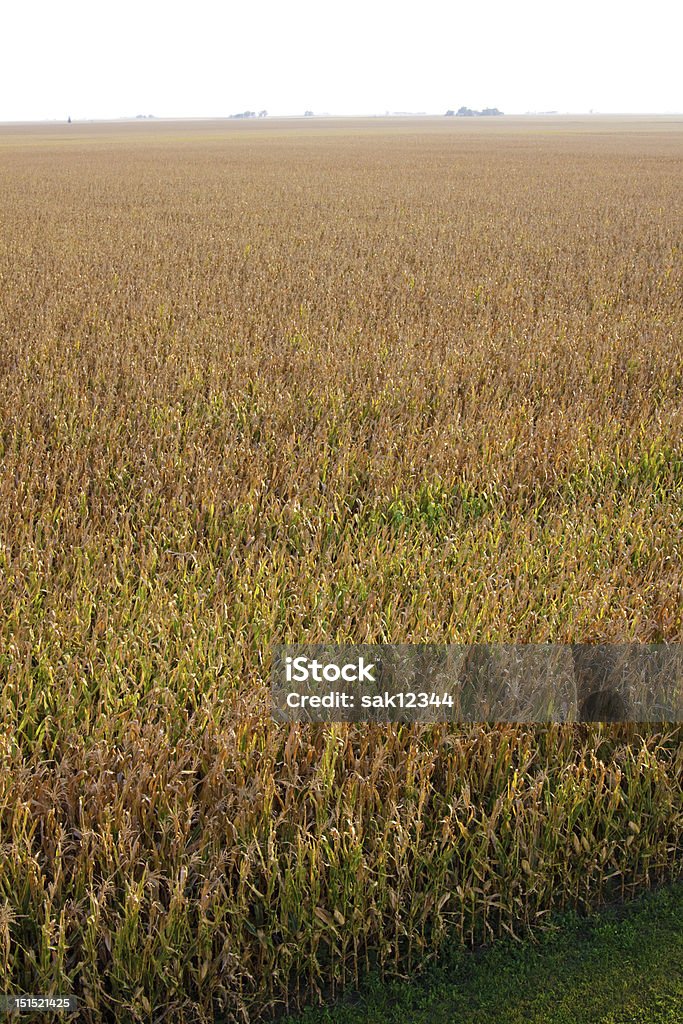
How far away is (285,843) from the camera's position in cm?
225

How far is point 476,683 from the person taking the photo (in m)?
2.77

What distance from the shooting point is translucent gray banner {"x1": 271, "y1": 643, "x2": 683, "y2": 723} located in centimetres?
263

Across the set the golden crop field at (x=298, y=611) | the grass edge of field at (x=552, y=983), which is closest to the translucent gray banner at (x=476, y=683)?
the golden crop field at (x=298, y=611)

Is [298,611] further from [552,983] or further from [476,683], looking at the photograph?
[552,983]

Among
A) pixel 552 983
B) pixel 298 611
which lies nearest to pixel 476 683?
pixel 298 611

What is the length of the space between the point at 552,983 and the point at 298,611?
4.93 feet

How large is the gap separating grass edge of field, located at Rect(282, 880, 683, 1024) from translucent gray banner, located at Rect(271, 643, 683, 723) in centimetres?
63

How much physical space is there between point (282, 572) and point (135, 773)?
1.27m

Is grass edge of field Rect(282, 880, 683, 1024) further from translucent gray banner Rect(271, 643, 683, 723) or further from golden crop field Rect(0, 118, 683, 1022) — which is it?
translucent gray banner Rect(271, 643, 683, 723)

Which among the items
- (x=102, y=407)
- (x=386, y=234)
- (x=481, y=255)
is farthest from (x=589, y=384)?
(x=386, y=234)

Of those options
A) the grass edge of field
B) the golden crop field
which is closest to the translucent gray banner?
the golden crop field

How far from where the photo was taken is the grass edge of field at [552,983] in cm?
197

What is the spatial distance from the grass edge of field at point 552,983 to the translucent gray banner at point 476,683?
63 cm

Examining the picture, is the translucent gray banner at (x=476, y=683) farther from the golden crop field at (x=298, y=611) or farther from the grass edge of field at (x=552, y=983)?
the grass edge of field at (x=552, y=983)
